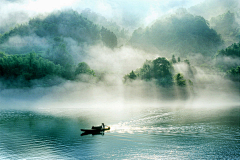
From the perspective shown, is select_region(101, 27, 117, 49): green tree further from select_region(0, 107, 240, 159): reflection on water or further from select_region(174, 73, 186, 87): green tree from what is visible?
select_region(0, 107, 240, 159): reflection on water

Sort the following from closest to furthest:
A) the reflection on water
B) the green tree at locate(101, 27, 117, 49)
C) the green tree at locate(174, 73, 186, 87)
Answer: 1. the reflection on water
2. the green tree at locate(174, 73, 186, 87)
3. the green tree at locate(101, 27, 117, 49)

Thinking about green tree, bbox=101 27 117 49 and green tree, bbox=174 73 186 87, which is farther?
green tree, bbox=101 27 117 49

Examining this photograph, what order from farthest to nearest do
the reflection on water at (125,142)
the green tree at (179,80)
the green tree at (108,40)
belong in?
1. the green tree at (108,40)
2. the green tree at (179,80)
3. the reflection on water at (125,142)

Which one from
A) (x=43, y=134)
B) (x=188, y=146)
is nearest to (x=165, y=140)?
(x=188, y=146)

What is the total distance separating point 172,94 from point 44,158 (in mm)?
113149

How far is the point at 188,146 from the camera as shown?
111 ft

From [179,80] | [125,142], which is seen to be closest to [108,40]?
[179,80]

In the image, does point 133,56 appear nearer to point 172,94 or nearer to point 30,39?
point 172,94

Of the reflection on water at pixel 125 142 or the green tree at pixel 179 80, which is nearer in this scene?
the reflection on water at pixel 125 142

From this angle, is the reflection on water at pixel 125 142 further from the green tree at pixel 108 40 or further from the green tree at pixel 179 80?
the green tree at pixel 108 40

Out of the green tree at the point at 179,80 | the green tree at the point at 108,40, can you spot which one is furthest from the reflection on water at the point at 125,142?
the green tree at the point at 108,40

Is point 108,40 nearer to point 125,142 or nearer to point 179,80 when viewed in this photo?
point 179,80

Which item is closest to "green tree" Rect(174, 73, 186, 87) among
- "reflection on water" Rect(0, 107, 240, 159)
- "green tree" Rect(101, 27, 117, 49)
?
"green tree" Rect(101, 27, 117, 49)

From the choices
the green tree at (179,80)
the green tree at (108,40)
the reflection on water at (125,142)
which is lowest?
the reflection on water at (125,142)
